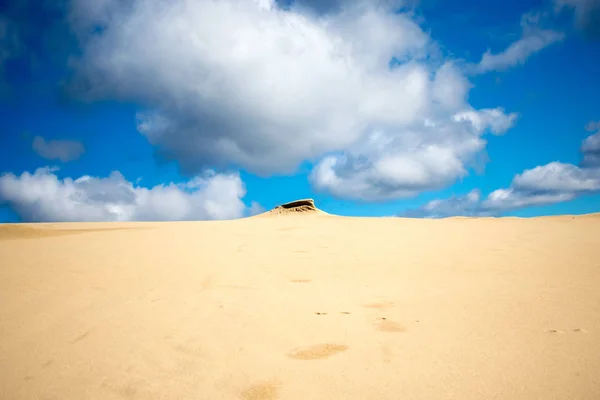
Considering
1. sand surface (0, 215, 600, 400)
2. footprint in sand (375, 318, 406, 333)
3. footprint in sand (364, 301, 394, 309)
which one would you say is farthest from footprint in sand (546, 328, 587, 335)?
footprint in sand (364, 301, 394, 309)

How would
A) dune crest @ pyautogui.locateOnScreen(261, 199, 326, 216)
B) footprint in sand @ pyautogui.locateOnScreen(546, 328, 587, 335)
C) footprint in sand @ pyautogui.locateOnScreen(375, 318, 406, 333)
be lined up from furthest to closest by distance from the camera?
1. dune crest @ pyautogui.locateOnScreen(261, 199, 326, 216)
2. footprint in sand @ pyautogui.locateOnScreen(375, 318, 406, 333)
3. footprint in sand @ pyautogui.locateOnScreen(546, 328, 587, 335)

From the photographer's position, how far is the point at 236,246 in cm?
514

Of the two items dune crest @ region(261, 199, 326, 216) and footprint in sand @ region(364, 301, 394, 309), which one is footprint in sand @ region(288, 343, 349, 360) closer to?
footprint in sand @ region(364, 301, 394, 309)

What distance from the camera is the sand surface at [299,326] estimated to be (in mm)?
1479

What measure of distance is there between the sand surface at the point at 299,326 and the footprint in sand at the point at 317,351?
1cm

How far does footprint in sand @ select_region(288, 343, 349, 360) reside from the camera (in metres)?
1.75

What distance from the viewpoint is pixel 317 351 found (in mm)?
1805

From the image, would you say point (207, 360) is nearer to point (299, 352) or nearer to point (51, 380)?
point (299, 352)

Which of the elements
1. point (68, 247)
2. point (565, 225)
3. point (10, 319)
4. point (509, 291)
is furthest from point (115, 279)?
point (565, 225)

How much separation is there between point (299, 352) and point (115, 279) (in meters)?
2.43

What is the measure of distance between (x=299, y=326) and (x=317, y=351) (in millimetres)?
350

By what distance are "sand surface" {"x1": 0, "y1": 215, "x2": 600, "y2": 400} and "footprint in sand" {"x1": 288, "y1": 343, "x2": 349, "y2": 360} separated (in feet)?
0.04

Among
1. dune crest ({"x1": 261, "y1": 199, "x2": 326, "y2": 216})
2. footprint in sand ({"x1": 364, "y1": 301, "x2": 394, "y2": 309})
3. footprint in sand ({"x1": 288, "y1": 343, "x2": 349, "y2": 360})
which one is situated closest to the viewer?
footprint in sand ({"x1": 288, "y1": 343, "x2": 349, "y2": 360})

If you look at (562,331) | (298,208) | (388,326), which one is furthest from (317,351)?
(298,208)
